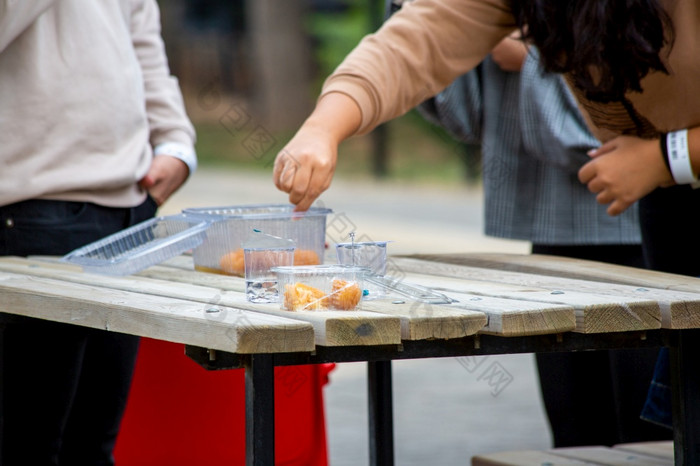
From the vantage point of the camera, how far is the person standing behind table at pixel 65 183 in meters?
2.42

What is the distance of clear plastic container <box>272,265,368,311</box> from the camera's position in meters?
1.76

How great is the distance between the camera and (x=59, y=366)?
2434mm

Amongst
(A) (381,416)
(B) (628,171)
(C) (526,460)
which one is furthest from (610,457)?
(B) (628,171)

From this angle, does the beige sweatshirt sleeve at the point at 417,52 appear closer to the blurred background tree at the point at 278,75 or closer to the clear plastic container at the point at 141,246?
the clear plastic container at the point at 141,246

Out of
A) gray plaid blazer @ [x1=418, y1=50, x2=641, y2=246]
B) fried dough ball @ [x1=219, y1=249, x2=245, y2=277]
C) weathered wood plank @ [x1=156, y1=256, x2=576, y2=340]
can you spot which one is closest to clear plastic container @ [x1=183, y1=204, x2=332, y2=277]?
fried dough ball @ [x1=219, y1=249, x2=245, y2=277]

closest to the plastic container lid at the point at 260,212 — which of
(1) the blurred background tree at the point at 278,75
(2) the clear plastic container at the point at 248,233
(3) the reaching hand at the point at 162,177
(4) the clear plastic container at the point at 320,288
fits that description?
(2) the clear plastic container at the point at 248,233

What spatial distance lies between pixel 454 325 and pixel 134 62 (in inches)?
52.2

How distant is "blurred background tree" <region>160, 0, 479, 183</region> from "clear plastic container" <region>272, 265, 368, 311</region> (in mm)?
9296

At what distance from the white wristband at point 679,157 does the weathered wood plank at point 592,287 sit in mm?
304

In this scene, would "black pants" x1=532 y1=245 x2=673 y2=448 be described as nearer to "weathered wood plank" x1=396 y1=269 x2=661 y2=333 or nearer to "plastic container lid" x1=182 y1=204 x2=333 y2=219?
"plastic container lid" x1=182 y1=204 x2=333 y2=219

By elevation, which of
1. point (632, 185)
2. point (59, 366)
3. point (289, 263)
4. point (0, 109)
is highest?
point (0, 109)

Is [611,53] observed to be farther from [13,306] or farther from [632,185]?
[13,306]

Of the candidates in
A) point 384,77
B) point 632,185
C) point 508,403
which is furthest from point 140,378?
point 508,403

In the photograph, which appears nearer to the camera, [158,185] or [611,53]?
[611,53]
